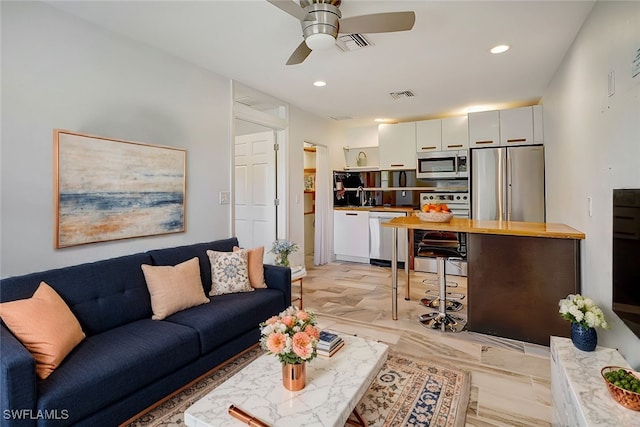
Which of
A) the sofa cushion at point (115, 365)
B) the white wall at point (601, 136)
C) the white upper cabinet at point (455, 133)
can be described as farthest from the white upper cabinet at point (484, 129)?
the sofa cushion at point (115, 365)

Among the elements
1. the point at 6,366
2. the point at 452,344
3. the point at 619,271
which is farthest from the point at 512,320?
the point at 6,366

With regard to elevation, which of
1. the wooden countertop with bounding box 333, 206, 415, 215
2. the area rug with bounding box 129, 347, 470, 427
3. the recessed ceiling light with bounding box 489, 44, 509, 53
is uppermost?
the recessed ceiling light with bounding box 489, 44, 509, 53

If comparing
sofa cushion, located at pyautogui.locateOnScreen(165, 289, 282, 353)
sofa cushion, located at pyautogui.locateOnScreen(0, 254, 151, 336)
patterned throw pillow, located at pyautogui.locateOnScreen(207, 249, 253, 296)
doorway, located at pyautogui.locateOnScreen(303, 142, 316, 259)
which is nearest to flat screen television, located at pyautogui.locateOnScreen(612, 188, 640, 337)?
sofa cushion, located at pyautogui.locateOnScreen(165, 289, 282, 353)

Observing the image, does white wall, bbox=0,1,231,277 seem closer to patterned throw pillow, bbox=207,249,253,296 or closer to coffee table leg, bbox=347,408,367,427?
patterned throw pillow, bbox=207,249,253,296

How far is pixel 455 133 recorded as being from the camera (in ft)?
16.4

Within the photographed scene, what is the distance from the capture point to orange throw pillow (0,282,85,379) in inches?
60.2

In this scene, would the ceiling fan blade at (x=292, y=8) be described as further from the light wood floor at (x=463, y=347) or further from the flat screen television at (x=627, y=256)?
the light wood floor at (x=463, y=347)

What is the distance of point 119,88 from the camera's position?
99.0 inches

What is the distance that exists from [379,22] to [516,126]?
341 cm

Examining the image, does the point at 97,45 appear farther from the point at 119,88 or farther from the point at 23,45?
the point at 23,45

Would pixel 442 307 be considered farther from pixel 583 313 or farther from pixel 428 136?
pixel 428 136

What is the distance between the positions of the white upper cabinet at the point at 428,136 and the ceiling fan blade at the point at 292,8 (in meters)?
3.79

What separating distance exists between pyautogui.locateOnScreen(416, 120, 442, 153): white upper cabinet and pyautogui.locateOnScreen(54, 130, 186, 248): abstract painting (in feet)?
12.4

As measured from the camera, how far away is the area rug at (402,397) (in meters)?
1.80
